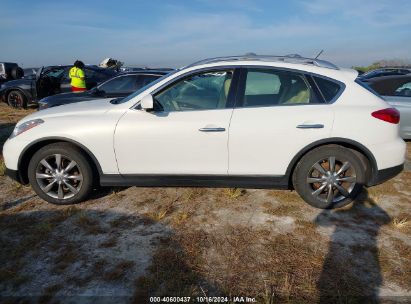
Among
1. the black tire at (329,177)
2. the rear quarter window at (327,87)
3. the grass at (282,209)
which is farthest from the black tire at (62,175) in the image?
the rear quarter window at (327,87)

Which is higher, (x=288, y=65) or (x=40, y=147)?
(x=288, y=65)

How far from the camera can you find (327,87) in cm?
357

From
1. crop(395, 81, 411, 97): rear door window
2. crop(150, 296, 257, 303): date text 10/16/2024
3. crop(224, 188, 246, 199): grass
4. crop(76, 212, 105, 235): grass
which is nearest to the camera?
crop(150, 296, 257, 303): date text 10/16/2024

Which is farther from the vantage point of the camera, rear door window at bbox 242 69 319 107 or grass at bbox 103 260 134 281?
rear door window at bbox 242 69 319 107

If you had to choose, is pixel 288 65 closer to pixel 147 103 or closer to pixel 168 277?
pixel 147 103

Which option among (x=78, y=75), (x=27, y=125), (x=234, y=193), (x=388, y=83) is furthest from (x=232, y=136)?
(x=78, y=75)

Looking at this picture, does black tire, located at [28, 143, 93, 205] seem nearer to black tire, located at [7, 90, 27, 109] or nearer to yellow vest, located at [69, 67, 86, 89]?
yellow vest, located at [69, 67, 86, 89]

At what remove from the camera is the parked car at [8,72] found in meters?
14.4

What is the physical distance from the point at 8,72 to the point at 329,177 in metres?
15.3

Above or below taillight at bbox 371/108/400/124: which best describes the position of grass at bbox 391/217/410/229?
below

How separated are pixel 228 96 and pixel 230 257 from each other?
1.67 meters

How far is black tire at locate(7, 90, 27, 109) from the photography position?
1123 cm

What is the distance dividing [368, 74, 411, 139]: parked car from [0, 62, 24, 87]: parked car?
568 inches

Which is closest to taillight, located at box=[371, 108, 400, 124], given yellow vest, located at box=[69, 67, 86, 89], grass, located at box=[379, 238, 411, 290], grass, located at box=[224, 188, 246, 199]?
grass, located at box=[379, 238, 411, 290]
